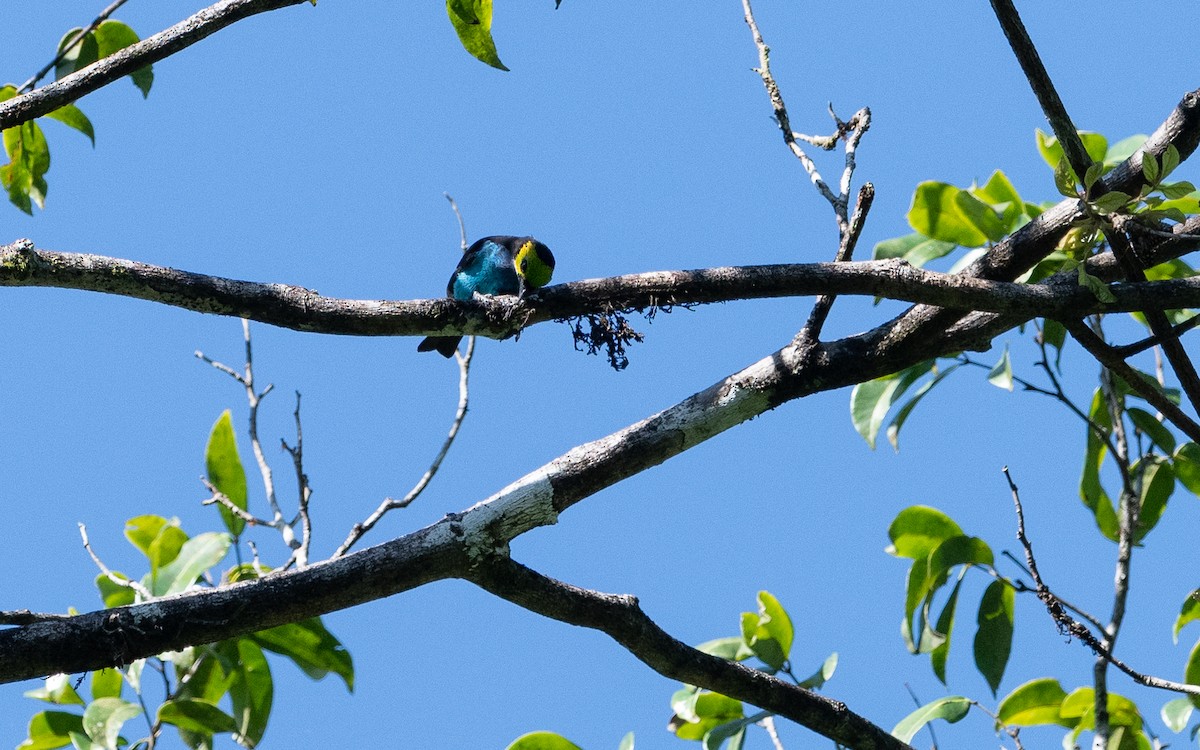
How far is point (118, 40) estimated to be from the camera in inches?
141

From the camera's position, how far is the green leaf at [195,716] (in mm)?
3215

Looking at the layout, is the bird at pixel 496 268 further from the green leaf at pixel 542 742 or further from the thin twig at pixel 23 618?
the thin twig at pixel 23 618

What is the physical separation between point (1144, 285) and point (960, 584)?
1038 millimetres

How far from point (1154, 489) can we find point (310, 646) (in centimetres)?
254

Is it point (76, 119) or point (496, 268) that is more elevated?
point (76, 119)

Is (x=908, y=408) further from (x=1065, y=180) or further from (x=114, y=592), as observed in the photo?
(x=114, y=592)

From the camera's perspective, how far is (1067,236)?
286 centimetres

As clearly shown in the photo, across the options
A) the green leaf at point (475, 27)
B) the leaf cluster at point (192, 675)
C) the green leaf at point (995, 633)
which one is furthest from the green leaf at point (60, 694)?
the green leaf at point (995, 633)

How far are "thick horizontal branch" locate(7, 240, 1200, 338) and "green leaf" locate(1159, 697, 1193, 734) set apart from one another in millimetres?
1308

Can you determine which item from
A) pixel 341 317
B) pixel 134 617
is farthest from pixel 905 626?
pixel 134 617

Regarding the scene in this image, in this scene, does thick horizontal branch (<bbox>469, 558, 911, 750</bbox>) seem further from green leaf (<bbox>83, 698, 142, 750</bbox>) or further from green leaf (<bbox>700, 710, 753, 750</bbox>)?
green leaf (<bbox>83, 698, 142, 750</bbox>)

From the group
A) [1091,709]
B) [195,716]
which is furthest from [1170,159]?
[195,716]

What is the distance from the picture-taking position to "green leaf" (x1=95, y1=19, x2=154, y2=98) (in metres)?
3.50

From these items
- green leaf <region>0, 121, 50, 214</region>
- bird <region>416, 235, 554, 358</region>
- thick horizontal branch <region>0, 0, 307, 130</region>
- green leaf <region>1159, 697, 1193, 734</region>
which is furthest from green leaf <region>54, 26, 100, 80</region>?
green leaf <region>1159, 697, 1193, 734</region>
